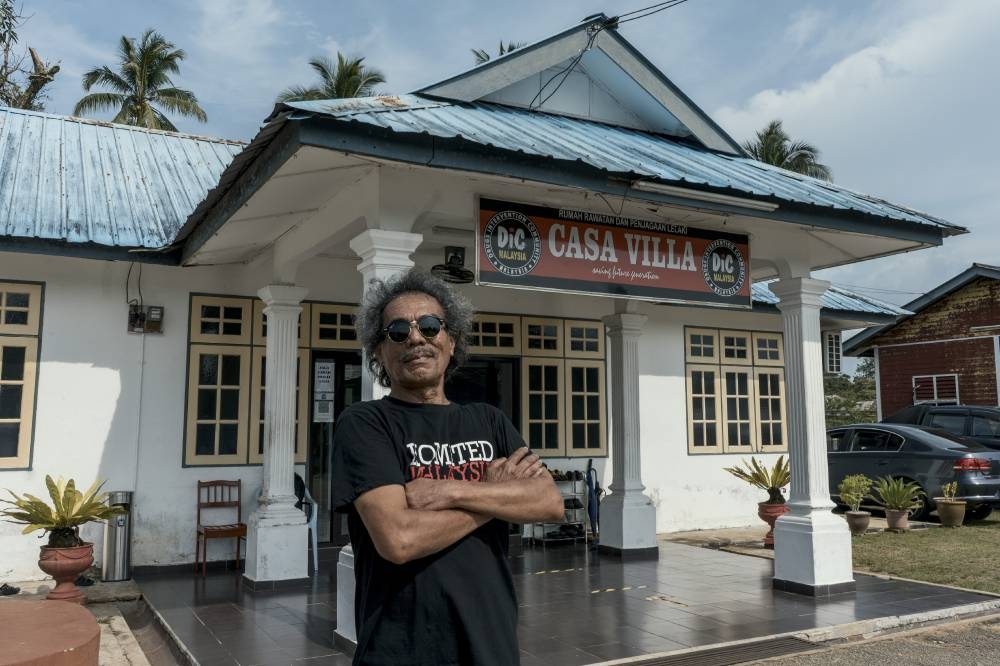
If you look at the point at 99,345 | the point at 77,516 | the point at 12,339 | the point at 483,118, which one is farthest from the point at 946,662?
the point at 12,339

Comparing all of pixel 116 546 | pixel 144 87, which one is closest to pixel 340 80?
pixel 144 87

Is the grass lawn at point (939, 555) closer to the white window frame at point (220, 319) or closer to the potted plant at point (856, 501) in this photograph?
the potted plant at point (856, 501)

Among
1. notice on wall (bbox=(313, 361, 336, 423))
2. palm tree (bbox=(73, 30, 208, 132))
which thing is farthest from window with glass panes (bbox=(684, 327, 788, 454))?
palm tree (bbox=(73, 30, 208, 132))

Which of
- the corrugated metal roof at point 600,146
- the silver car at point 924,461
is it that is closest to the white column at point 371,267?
the corrugated metal roof at point 600,146

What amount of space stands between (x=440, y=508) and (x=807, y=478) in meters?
6.07

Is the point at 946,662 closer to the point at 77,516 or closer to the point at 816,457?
the point at 816,457

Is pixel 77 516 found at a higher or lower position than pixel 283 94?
lower

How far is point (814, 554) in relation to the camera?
689cm

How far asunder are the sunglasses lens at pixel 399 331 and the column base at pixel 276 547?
5.53 metres

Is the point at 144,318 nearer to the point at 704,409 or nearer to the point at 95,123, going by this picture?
the point at 95,123

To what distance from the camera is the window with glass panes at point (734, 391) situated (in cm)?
1140

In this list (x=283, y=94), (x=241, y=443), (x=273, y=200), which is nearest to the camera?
(x=273, y=200)

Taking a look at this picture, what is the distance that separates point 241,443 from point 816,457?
223 inches

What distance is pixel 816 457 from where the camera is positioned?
7.30 meters
